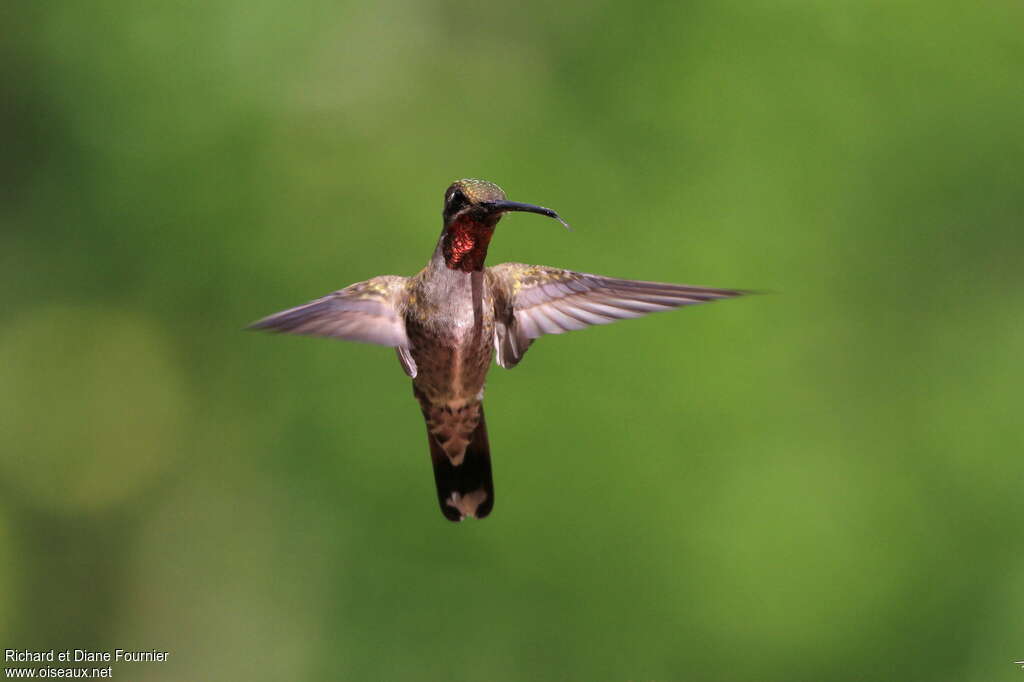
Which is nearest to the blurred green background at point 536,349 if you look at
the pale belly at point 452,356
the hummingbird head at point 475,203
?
the pale belly at point 452,356

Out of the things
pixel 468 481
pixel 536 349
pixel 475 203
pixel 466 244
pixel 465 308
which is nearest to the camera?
pixel 475 203

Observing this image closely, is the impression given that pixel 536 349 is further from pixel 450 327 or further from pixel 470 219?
pixel 470 219

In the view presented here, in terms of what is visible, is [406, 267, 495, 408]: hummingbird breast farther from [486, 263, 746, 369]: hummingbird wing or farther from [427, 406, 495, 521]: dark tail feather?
[427, 406, 495, 521]: dark tail feather

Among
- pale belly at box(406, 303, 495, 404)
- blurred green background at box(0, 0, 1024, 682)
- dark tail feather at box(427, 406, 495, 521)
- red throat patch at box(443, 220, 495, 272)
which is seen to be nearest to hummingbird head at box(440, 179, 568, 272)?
red throat patch at box(443, 220, 495, 272)

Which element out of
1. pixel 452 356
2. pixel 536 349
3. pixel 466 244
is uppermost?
pixel 536 349

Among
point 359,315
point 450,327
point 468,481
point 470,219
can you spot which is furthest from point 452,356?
point 468,481

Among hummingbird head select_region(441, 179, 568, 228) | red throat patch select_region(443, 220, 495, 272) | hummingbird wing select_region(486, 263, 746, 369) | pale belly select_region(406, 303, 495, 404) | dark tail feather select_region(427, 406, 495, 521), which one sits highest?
hummingbird head select_region(441, 179, 568, 228)

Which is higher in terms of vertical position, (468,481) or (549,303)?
(549,303)

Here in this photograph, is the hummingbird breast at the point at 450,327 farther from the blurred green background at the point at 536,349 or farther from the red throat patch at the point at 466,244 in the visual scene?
the blurred green background at the point at 536,349
